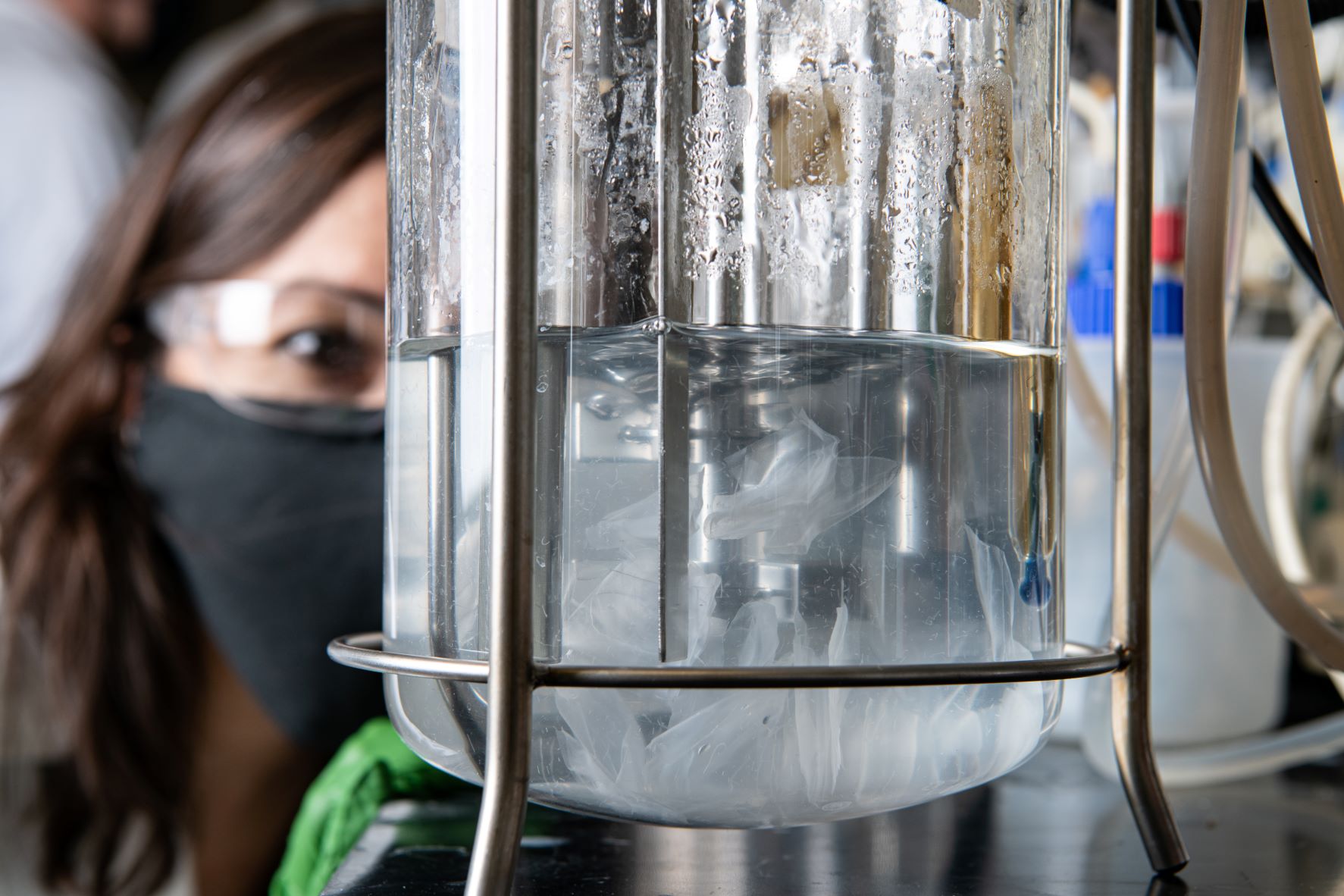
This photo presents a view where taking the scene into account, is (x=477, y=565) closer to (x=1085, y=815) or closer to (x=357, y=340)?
(x=1085, y=815)

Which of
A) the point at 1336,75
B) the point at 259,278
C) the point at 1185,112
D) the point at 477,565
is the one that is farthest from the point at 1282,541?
the point at 259,278

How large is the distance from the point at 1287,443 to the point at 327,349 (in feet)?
2.29

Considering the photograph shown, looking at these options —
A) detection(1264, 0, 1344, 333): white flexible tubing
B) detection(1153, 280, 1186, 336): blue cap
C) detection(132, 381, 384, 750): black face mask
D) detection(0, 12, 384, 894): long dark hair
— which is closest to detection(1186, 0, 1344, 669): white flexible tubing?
detection(1264, 0, 1344, 333): white flexible tubing

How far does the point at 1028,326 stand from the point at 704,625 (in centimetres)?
13

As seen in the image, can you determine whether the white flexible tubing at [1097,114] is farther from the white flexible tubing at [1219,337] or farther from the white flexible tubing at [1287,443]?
the white flexible tubing at [1219,337]

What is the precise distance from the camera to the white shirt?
1522 mm

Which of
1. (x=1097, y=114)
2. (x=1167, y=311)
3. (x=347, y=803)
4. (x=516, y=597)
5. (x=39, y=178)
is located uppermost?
(x=39, y=178)

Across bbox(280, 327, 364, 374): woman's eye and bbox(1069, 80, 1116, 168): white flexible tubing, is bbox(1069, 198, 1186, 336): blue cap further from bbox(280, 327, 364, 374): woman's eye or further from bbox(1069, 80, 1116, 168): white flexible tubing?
bbox(280, 327, 364, 374): woman's eye

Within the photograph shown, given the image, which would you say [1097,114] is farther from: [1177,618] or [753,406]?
[753,406]

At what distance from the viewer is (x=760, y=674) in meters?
0.22

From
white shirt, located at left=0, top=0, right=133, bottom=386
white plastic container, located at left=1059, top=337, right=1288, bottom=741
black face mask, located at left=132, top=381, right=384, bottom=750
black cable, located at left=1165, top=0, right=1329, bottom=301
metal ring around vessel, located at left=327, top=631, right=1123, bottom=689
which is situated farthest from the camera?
white shirt, located at left=0, top=0, right=133, bottom=386

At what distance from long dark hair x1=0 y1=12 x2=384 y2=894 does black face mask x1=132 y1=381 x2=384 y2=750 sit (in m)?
0.08

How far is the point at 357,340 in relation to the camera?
0.88 m

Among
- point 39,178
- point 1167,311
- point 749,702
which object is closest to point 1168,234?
point 1167,311
